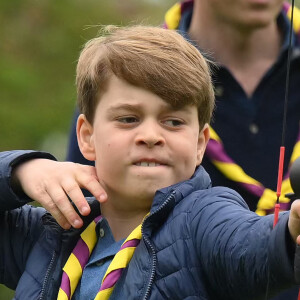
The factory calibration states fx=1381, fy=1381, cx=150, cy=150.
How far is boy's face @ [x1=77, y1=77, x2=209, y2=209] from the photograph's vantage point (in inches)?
154

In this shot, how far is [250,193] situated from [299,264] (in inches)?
76.0

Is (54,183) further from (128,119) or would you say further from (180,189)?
(180,189)

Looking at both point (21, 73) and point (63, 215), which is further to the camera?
point (21, 73)

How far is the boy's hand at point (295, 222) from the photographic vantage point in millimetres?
3189

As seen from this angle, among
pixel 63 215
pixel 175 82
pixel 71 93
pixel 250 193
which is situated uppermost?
pixel 175 82

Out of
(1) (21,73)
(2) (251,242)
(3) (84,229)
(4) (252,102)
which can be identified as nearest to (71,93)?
(1) (21,73)

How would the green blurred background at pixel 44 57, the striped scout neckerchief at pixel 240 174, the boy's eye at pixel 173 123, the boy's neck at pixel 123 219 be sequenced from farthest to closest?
1. the green blurred background at pixel 44 57
2. the striped scout neckerchief at pixel 240 174
3. the boy's neck at pixel 123 219
4. the boy's eye at pixel 173 123

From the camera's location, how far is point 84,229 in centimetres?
416

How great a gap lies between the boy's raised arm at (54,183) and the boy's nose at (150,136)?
0.22m

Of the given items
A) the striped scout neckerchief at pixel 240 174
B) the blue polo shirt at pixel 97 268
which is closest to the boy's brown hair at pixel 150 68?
the blue polo shirt at pixel 97 268

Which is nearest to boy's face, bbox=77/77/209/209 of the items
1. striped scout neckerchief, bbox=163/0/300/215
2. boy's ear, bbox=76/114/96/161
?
boy's ear, bbox=76/114/96/161

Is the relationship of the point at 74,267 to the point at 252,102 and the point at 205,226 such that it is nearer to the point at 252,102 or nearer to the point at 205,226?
the point at 205,226

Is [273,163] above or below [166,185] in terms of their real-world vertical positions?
below

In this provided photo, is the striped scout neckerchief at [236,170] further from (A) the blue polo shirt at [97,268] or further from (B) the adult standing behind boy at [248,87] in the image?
(A) the blue polo shirt at [97,268]
